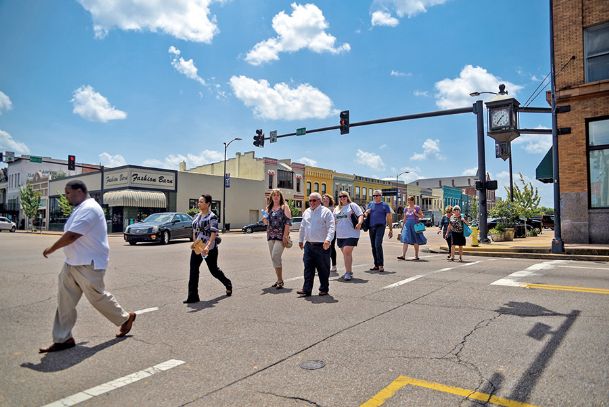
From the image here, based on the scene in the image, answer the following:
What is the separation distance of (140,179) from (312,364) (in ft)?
132

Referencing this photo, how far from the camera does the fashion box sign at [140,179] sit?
4041 centimetres

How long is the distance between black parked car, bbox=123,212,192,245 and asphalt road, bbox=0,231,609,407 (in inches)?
491

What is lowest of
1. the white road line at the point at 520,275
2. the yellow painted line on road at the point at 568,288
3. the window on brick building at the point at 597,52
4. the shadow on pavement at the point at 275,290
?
the shadow on pavement at the point at 275,290

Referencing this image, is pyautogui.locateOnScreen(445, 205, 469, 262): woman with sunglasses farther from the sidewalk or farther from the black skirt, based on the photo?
the sidewalk

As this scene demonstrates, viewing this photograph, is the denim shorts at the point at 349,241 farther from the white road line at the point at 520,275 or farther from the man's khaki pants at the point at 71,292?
the man's khaki pants at the point at 71,292

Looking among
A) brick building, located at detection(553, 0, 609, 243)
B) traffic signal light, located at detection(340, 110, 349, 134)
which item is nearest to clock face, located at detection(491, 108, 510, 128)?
brick building, located at detection(553, 0, 609, 243)

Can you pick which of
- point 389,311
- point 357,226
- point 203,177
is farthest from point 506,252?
point 203,177

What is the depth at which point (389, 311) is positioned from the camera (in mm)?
5844

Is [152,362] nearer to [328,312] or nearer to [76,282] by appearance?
[76,282]

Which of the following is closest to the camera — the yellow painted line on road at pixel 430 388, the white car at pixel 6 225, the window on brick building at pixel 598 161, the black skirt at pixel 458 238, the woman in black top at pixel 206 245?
the yellow painted line on road at pixel 430 388

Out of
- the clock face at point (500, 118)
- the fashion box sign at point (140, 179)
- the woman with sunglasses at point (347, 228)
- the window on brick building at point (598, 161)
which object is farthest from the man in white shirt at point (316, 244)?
the fashion box sign at point (140, 179)

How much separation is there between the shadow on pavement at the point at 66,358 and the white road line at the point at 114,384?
0.67 m

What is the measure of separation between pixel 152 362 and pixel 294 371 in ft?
4.30

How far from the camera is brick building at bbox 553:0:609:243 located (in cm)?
1531
